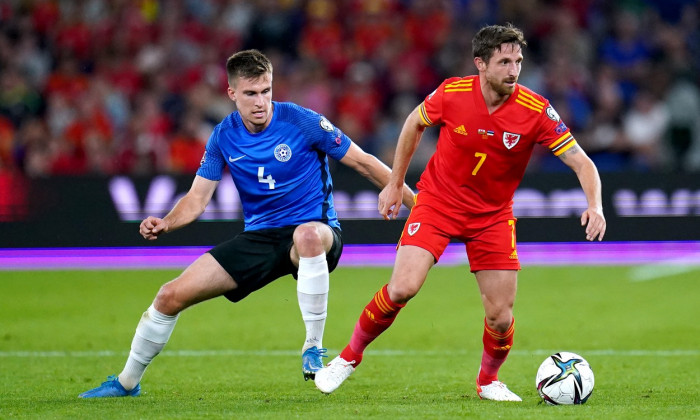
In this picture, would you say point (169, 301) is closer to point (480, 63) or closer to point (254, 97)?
point (254, 97)

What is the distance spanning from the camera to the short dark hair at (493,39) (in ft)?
19.6

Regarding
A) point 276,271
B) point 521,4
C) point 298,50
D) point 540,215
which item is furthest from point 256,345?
point 521,4

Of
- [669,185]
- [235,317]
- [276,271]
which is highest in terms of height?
[276,271]

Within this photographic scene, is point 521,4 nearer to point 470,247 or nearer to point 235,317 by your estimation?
point 235,317

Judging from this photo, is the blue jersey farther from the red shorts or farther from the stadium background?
the stadium background

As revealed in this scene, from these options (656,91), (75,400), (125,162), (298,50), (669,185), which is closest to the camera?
(75,400)

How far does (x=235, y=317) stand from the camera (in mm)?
10625

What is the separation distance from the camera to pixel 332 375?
6.21 m

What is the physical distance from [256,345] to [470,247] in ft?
10.7

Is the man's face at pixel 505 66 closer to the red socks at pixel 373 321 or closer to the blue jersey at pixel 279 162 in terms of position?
the blue jersey at pixel 279 162

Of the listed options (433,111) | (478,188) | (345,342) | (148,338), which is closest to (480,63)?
(433,111)

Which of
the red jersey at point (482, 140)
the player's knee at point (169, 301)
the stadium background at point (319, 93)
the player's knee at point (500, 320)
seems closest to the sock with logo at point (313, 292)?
the player's knee at point (169, 301)

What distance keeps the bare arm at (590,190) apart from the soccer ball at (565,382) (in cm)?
73

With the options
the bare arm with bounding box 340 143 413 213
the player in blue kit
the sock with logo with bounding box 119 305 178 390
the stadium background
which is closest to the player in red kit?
the bare arm with bounding box 340 143 413 213
